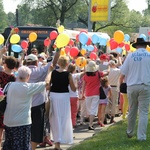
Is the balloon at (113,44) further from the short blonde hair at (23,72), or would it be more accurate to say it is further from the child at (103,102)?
the short blonde hair at (23,72)

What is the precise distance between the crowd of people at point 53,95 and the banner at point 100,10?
930 inches

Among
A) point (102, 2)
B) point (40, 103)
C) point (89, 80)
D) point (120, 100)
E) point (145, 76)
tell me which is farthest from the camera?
point (102, 2)

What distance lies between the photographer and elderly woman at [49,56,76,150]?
8.42 metres

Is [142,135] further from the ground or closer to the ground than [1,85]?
closer to the ground

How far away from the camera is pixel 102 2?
34812 mm

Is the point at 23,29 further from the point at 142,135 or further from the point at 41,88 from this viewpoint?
the point at 41,88

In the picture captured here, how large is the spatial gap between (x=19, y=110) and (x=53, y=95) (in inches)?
77.4

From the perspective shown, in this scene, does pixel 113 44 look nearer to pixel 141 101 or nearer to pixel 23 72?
pixel 141 101

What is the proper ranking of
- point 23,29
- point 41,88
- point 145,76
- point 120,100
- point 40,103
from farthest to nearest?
point 23,29 < point 120,100 < point 145,76 < point 40,103 < point 41,88

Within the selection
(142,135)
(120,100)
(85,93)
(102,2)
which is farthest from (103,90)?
(102,2)

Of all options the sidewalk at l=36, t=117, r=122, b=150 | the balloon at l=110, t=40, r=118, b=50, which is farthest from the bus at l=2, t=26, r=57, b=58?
the sidewalk at l=36, t=117, r=122, b=150

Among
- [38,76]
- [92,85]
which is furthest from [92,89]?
[38,76]

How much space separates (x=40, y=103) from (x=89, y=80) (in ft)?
11.8

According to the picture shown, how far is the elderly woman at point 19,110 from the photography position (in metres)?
6.54
